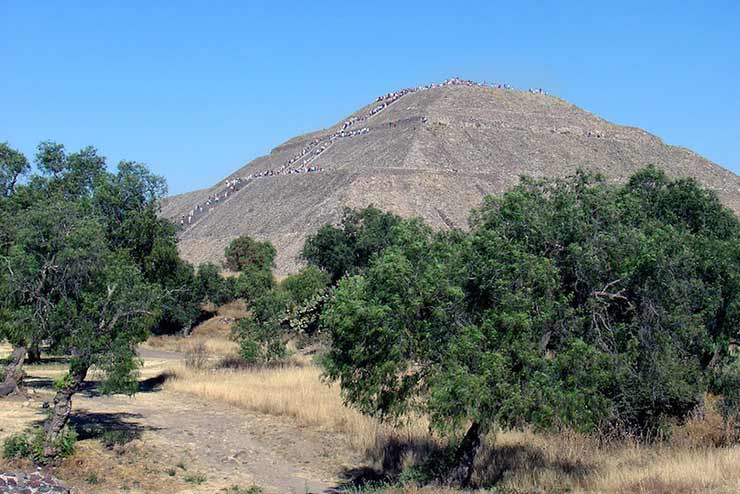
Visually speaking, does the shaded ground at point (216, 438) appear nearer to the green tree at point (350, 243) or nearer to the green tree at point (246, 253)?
the green tree at point (350, 243)

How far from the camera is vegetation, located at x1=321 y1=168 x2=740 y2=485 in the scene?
37.4 ft

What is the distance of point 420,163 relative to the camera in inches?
3499

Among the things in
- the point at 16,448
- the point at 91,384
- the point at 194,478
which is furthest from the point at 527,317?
the point at 91,384

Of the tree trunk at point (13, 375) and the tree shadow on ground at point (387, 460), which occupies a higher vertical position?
the tree trunk at point (13, 375)

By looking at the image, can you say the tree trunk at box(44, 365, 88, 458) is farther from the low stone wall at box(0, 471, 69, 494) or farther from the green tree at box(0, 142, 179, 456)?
the low stone wall at box(0, 471, 69, 494)

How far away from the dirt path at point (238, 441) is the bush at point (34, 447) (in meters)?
2.51

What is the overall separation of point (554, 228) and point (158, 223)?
16880 mm

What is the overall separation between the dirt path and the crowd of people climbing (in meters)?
74.7

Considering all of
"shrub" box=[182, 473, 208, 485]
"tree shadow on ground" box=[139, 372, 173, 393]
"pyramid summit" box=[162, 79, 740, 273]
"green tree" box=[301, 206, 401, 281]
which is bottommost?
"shrub" box=[182, 473, 208, 485]

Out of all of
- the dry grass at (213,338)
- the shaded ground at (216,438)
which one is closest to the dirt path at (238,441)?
the shaded ground at (216,438)

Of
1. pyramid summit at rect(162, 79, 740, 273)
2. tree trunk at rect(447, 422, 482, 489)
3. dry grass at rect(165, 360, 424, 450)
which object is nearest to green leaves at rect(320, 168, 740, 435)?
tree trunk at rect(447, 422, 482, 489)

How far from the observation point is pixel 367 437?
17375mm

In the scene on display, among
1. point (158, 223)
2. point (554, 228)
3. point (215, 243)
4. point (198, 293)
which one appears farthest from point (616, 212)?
point (215, 243)

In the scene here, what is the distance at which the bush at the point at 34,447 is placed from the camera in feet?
48.1
